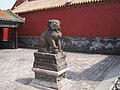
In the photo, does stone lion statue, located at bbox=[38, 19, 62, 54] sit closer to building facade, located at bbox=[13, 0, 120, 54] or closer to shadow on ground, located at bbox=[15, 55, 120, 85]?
shadow on ground, located at bbox=[15, 55, 120, 85]

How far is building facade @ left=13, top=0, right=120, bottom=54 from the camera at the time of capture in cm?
919

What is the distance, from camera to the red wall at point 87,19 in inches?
361

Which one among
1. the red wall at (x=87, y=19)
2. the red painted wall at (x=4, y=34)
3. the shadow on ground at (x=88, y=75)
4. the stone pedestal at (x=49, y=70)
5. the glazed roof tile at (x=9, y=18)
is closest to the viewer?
the stone pedestal at (x=49, y=70)

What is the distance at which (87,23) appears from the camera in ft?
32.7

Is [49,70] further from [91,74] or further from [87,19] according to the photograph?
[87,19]

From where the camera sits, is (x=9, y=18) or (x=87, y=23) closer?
(x=87, y=23)

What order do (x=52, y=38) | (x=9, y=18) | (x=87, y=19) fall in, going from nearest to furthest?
(x=52, y=38) → (x=87, y=19) → (x=9, y=18)

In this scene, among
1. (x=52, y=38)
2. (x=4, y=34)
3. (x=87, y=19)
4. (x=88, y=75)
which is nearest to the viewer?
(x=52, y=38)

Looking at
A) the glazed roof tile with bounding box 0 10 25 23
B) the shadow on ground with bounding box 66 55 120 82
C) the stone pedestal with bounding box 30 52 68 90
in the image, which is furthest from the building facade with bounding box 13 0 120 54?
the stone pedestal with bounding box 30 52 68 90

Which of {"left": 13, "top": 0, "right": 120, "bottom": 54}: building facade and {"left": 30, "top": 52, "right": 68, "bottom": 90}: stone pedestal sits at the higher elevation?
{"left": 13, "top": 0, "right": 120, "bottom": 54}: building facade

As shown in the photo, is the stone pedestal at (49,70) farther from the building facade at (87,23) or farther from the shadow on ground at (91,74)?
the building facade at (87,23)

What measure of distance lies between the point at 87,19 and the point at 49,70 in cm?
630

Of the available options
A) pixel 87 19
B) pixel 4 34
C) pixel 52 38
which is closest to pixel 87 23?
pixel 87 19

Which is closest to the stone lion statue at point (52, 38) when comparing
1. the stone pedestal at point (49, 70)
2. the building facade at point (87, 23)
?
the stone pedestal at point (49, 70)
